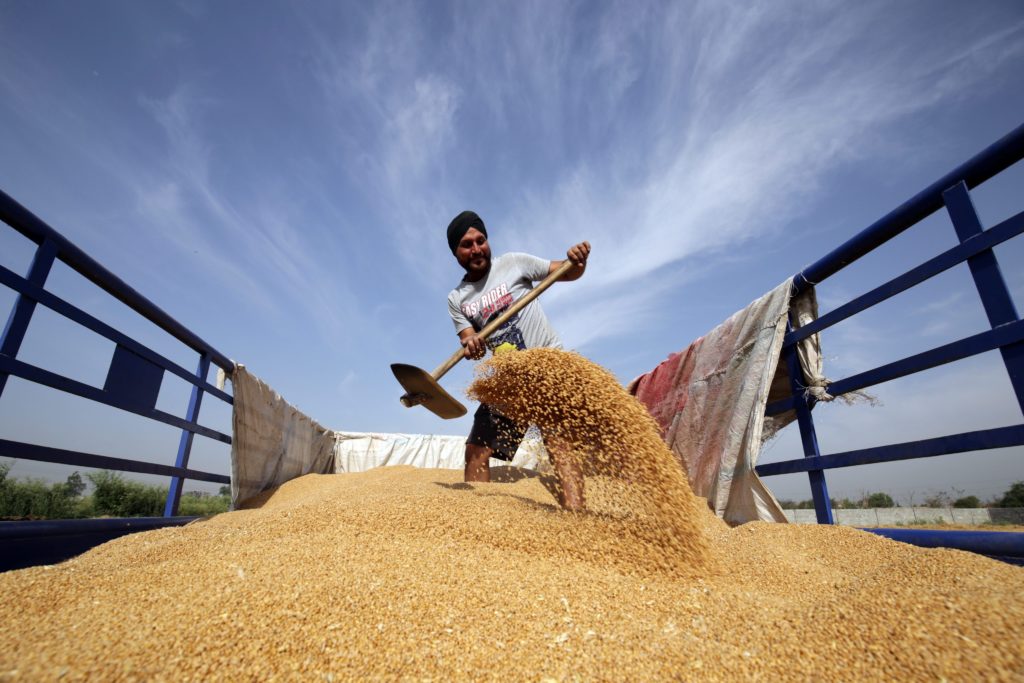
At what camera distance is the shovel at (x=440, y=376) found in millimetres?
2623

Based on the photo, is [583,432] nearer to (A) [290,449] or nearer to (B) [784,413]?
(B) [784,413]

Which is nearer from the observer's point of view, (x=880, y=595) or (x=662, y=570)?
(x=880, y=595)

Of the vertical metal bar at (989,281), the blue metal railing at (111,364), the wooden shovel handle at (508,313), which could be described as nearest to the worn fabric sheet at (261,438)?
the blue metal railing at (111,364)

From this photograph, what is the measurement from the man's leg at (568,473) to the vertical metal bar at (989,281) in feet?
4.94

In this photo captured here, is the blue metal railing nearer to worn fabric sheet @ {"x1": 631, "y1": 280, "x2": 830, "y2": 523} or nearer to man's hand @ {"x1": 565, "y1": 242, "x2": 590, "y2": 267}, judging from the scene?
man's hand @ {"x1": 565, "y1": 242, "x2": 590, "y2": 267}

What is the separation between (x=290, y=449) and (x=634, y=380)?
3.27 meters

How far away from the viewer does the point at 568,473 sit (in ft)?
6.95

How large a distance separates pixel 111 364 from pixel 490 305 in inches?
79.8

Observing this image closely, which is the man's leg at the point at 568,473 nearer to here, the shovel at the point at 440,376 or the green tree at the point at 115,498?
the shovel at the point at 440,376

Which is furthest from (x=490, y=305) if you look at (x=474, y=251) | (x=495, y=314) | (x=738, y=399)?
(x=738, y=399)

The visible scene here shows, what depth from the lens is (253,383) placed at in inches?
138

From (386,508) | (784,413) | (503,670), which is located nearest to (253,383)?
(386,508)

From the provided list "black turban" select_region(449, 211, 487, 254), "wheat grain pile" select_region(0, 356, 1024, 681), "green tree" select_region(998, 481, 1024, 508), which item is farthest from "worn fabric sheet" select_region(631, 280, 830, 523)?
"green tree" select_region(998, 481, 1024, 508)

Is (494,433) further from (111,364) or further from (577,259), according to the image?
(111,364)
